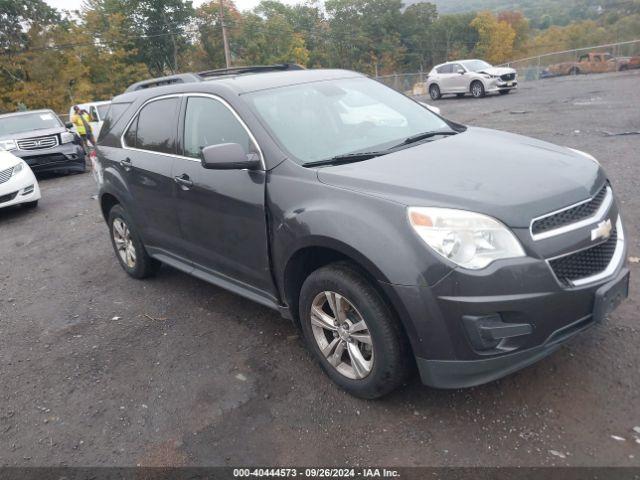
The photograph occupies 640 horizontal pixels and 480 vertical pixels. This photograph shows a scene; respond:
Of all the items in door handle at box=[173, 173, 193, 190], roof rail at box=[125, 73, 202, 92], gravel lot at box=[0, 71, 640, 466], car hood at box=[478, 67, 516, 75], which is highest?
roof rail at box=[125, 73, 202, 92]

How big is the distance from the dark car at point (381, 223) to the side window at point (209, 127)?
0.6 inches

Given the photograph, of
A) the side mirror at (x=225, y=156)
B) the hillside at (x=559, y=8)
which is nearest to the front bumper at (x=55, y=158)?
the side mirror at (x=225, y=156)

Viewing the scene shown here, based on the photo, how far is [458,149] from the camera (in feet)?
11.4

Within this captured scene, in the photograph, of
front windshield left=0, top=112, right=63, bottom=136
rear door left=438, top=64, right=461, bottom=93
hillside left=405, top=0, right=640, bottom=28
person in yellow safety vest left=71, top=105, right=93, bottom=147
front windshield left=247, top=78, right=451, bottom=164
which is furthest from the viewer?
hillside left=405, top=0, right=640, bottom=28

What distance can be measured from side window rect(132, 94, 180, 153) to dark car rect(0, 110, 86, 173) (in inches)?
354

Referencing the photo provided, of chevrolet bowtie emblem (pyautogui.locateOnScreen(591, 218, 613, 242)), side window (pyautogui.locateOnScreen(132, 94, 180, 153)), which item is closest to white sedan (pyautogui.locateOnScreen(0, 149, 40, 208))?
side window (pyautogui.locateOnScreen(132, 94, 180, 153))

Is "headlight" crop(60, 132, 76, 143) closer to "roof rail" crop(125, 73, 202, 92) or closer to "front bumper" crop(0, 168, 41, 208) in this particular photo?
"front bumper" crop(0, 168, 41, 208)

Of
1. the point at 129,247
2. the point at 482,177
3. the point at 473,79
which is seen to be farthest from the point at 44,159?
the point at 473,79

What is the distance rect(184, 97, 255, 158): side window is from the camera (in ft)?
12.2

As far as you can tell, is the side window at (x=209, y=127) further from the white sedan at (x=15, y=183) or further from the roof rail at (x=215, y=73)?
the white sedan at (x=15, y=183)

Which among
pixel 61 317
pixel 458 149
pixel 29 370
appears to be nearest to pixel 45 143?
pixel 61 317

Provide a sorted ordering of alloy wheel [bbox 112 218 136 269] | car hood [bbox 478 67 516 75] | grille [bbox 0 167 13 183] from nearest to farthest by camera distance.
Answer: alloy wheel [bbox 112 218 136 269]
grille [bbox 0 167 13 183]
car hood [bbox 478 67 516 75]

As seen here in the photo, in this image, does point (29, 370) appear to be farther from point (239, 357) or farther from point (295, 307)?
point (295, 307)

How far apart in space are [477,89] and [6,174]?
1936 cm
